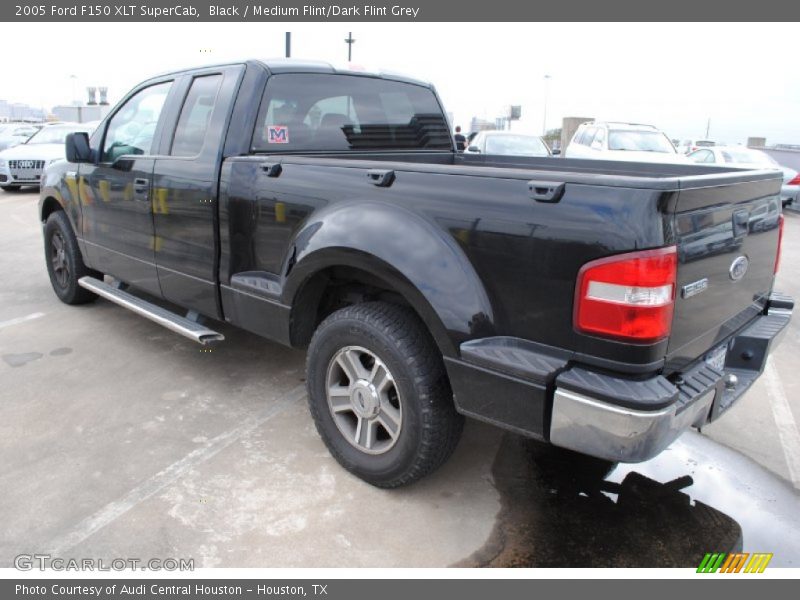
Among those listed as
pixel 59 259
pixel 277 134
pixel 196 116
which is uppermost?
Answer: pixel 196 116

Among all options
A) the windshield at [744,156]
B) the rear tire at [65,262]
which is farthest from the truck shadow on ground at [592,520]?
the windshield at [744,156]

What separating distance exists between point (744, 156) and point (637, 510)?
14.1 metres

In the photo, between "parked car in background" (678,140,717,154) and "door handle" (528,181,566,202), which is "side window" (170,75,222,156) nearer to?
"door handle" (528,181,566,202)

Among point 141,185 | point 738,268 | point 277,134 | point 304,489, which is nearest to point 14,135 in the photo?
point 141,185

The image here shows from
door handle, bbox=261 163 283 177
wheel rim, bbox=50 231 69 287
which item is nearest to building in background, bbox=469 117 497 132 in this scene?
wheel rim, bbox=50 231 69 287

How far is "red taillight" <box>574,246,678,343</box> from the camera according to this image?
2000 mm

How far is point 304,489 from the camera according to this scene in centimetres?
292

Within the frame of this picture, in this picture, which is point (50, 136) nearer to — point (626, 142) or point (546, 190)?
point (626, 142)

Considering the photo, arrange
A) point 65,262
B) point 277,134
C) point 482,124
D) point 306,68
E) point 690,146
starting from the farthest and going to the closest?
point 482,124 → point 690,146 → point 65,262 → point 306,68 → point 277,134

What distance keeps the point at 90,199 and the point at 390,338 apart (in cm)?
311

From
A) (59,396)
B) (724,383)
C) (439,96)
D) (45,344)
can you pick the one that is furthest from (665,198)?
(45,344)

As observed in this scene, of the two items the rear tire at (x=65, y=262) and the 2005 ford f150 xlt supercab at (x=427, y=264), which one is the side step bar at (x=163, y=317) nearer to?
the 2005 ford f150 xlt supercab at (x=427, y=264)

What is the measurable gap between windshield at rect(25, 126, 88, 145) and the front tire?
1427 cm

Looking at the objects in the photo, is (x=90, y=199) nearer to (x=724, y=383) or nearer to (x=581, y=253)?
(x=581, y=253)
